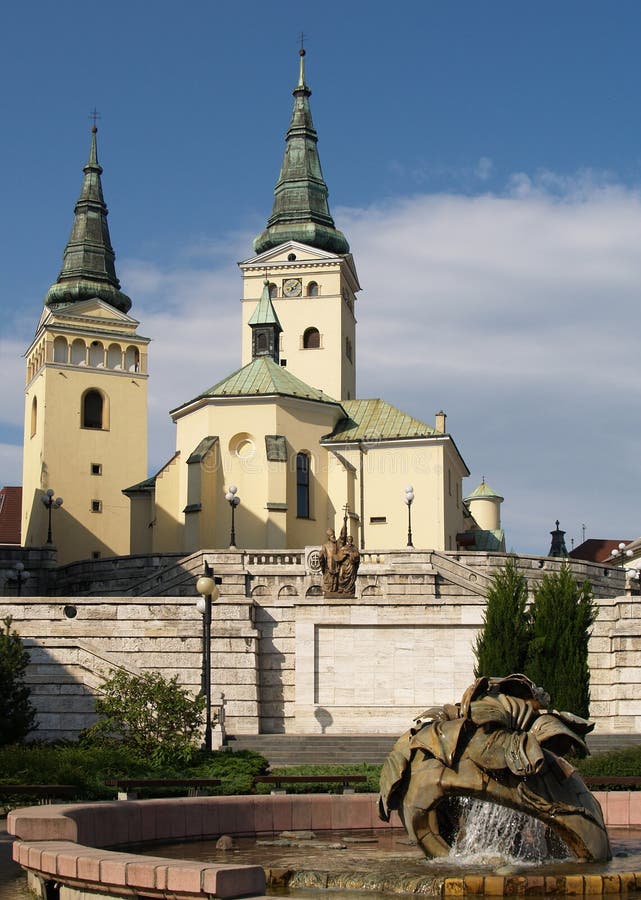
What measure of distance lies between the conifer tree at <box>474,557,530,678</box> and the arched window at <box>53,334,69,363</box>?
46.7 m

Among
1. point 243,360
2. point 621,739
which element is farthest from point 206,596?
point 243,360

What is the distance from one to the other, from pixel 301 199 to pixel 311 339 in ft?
31.6

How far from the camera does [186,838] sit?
1941cm

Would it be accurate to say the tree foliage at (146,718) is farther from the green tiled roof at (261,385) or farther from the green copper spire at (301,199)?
the green copper spire at (301,199)

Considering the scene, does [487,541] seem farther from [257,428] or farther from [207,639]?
[207,639]

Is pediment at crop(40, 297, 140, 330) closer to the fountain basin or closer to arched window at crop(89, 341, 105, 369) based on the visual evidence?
arched window at crop(89, 341, 105, 369)

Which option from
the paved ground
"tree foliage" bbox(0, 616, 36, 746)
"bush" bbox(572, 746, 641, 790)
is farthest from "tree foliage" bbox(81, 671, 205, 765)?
the paved ground

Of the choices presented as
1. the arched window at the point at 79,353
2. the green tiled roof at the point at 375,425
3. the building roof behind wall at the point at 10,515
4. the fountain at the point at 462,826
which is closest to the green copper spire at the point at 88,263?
the arched window at the point at 79,353

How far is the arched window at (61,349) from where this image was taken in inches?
3063

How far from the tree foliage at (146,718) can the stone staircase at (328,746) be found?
155 cm

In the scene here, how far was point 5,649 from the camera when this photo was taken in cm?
3147

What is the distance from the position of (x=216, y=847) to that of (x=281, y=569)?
28.9 metres

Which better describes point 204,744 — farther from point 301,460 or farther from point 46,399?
point 46,399

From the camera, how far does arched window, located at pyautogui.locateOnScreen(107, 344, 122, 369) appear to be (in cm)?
7925
